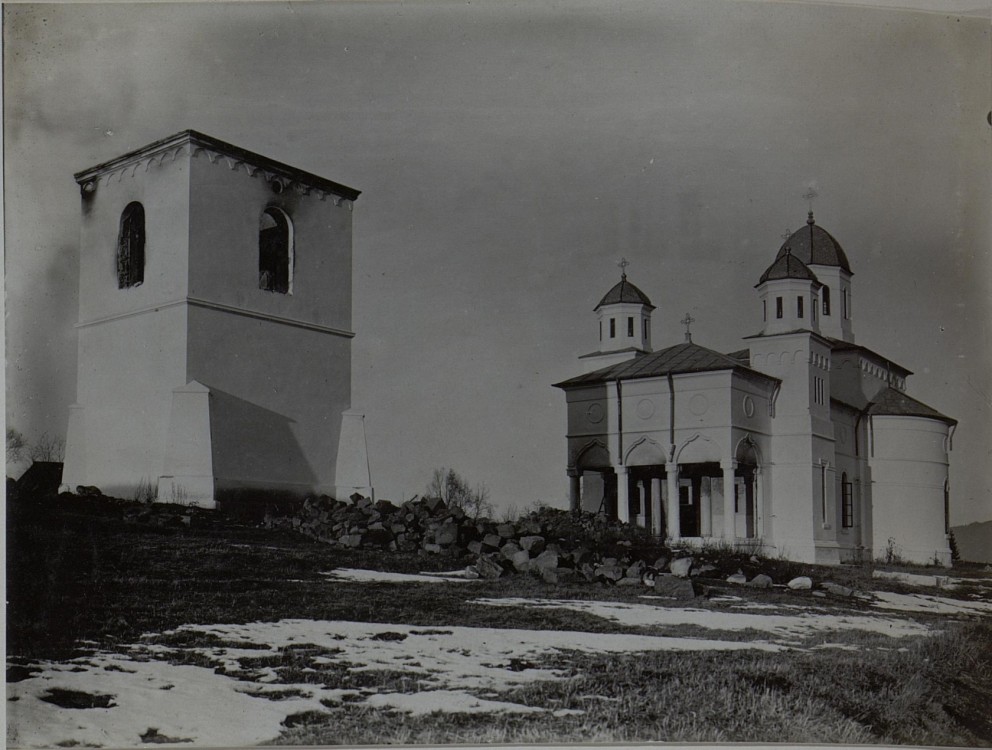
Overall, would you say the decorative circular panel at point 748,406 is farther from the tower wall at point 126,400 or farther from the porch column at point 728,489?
the tower wall at point 126,400

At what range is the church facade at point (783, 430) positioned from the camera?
38.1 feet

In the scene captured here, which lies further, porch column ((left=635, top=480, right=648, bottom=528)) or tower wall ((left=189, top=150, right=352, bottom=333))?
porch column ((left=635, top=480, right=648, bottom=528))

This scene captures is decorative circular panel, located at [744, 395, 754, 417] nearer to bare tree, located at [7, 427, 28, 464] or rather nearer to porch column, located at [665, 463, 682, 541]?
porch column, located at [665, 463, 682, 541]

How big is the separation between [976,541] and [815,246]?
341cm

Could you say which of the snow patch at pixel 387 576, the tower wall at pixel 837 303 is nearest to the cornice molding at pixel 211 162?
the snow patch at pixel 387 576

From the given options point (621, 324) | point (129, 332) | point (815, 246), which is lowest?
point (129, 332)

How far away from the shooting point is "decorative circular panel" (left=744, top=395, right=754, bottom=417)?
12703mm

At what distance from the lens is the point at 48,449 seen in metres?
9.00

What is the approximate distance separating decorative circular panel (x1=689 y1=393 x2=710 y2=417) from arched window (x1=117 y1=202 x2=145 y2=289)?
6676 mm

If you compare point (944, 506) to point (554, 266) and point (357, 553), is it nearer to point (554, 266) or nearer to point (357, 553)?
point (554, 266)

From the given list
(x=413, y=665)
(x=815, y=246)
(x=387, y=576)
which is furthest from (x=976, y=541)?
(x=413, y=665)

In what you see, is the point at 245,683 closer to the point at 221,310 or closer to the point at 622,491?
the point at 221,310

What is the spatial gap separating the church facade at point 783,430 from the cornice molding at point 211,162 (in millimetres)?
3468

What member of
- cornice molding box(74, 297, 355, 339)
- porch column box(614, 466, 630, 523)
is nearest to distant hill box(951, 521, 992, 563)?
porch column box(614, 466, 630, 523)
